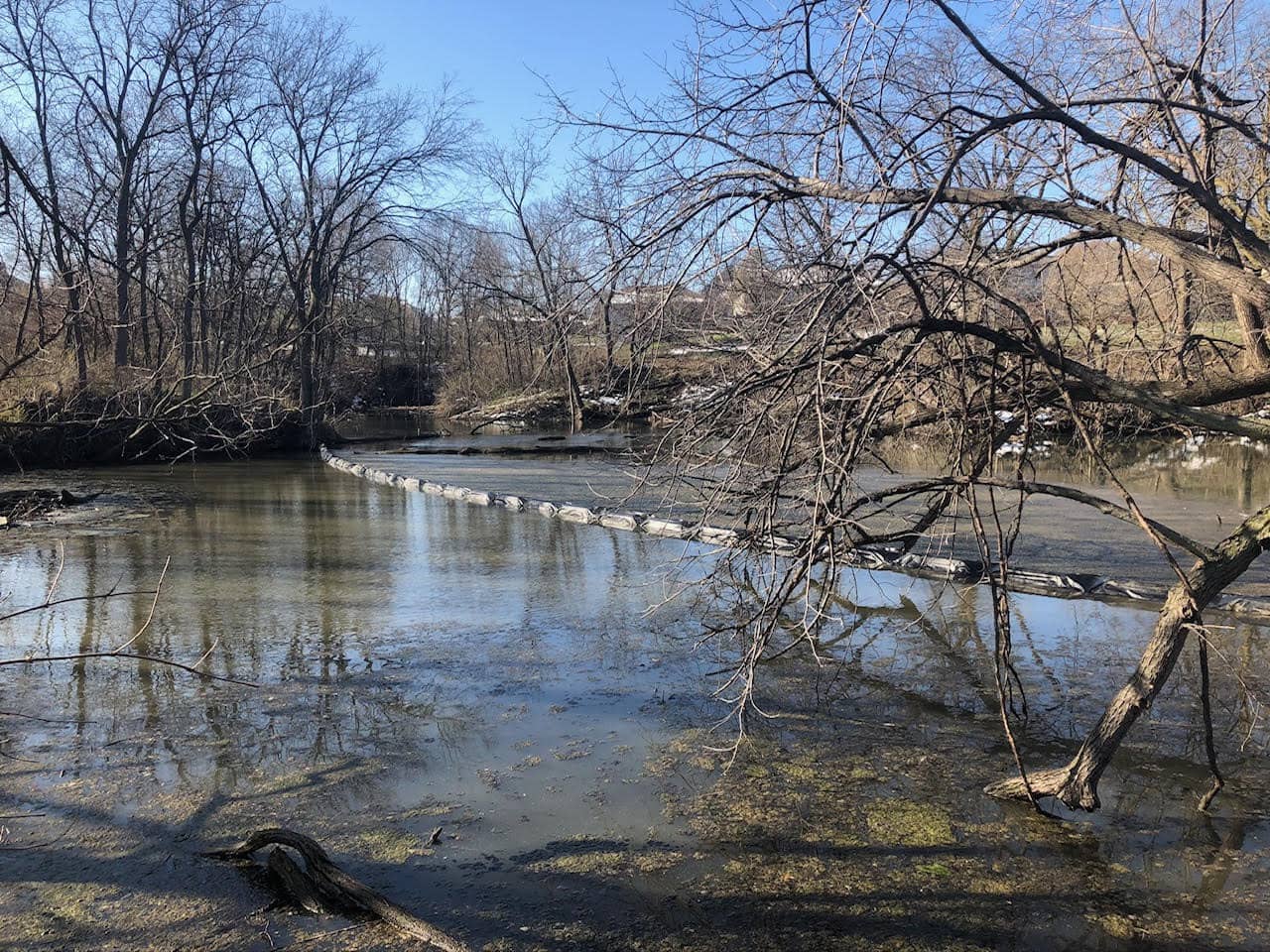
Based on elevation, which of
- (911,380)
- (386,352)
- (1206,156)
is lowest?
(911,380)

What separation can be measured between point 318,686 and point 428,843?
2176mm

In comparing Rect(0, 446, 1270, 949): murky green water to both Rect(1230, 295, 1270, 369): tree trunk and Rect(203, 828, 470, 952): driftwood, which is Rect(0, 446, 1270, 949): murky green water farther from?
Rect(1230, 295, 1270, 369): tree trunk

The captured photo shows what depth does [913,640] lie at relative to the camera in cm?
656

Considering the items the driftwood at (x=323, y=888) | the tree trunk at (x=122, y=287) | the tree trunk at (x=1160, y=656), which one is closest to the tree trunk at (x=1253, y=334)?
the tree trunk at (x=1160, y=656)

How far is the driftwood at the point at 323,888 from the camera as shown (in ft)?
10.1

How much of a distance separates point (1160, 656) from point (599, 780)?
2.40m

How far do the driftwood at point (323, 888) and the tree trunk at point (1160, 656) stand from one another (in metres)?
2.51

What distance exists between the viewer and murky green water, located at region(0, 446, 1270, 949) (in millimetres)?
3189

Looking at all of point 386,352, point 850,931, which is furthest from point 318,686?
point 386,352

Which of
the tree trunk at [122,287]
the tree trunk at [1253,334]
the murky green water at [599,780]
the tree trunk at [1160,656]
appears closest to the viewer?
the murky green water at [599,780]

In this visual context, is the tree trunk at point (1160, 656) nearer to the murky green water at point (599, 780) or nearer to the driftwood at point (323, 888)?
the murky green water at point (599, 780)

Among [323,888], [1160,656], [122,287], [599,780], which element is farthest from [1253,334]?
[122,287]

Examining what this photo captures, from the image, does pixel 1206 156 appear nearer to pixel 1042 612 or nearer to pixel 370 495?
pixel 1042 612

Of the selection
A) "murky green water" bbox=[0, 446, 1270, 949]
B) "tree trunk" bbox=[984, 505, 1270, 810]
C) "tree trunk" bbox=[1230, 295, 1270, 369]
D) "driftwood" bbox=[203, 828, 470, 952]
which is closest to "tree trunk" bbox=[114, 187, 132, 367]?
"murky green water" bbox=[0, 446, 1270, 949]
